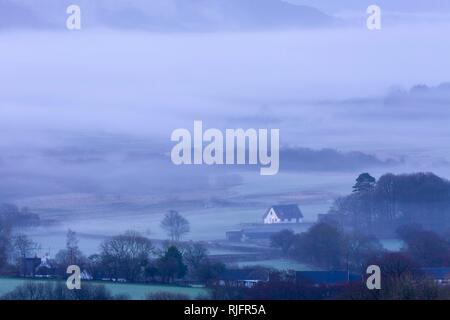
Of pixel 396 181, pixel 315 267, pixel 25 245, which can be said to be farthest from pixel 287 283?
pixel 25 245

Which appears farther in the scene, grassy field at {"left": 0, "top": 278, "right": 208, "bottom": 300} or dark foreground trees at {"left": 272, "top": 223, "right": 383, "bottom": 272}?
dark foreground trees at {"left": 272, "top": 223, "right": 383, "bottom": 272}

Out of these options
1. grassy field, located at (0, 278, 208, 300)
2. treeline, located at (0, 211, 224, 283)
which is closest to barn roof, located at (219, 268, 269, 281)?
treeline, located at (0, 211, 224, 283)

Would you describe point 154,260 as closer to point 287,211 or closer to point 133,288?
point 133,288

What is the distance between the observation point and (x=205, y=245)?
12.7 metres

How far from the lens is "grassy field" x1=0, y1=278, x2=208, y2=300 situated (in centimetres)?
1260

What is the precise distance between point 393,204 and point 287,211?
0.75 m

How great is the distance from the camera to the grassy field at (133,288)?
12602 millimetres

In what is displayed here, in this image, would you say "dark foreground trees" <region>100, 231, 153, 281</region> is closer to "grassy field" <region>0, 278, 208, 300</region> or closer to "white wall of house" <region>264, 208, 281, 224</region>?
"grassy field" <region>0, 278, 208, 300</region>

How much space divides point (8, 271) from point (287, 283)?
193 cm

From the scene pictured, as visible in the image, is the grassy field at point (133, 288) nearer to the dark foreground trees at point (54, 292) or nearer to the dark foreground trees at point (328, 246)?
the dark foreground trees at point (54, 292)

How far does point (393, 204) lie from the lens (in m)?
12.8

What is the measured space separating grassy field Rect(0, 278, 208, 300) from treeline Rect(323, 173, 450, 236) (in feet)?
3.50

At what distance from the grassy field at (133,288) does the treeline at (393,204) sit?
1067 millimetres
